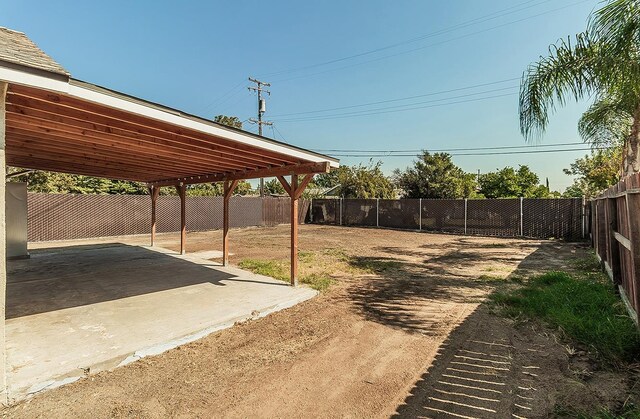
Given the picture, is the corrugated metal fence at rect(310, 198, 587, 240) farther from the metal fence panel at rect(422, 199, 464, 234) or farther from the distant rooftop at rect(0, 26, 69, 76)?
the distant rooftop at rect(0, 26, 69, 76)

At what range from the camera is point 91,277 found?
Result: 5.92m

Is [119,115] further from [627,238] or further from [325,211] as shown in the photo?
[325,211]

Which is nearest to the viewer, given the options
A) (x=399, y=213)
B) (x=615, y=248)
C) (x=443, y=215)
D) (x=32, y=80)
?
(x=32, y=80)

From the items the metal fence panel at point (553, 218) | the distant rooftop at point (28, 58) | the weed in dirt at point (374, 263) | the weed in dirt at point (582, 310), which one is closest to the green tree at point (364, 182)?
A: the metal fence panel at point (553, 218)

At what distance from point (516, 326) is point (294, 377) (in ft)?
8.91

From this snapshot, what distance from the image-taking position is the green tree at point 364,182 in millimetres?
22609

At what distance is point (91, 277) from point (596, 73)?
8447 millimetres

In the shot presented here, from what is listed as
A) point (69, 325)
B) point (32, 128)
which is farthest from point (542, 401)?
point (32, 128)

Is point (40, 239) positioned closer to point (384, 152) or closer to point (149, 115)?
point (149, 115)

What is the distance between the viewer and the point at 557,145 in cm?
2036

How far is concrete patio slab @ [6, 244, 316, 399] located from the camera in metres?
2.82

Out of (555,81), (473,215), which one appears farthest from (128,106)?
(473,215)

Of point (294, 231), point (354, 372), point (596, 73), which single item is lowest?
point (354, 372)

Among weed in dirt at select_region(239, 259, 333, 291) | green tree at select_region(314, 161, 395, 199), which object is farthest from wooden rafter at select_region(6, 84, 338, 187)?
green tree at select_region(314, 161, 395, 199)
